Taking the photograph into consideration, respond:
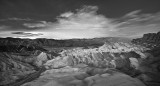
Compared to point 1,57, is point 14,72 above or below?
below

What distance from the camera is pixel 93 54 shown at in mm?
132875

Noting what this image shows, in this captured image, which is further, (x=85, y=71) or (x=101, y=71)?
(x=85, y=71)

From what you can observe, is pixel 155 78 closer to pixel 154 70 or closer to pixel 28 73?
pixel 154 70

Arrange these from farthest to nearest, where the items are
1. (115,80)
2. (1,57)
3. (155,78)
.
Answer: (1,57) → (155,78) → (115,80)

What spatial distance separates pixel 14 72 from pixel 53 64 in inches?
1285

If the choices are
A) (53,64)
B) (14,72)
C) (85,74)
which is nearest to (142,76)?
(85,74)

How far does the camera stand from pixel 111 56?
126812 mm

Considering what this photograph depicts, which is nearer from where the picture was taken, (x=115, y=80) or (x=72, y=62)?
(x=115, y=80)

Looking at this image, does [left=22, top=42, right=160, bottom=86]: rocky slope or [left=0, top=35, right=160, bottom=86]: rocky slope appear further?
[left=0, top=35, right=160, bottom=86]: rocky slope

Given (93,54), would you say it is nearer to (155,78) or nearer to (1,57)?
(155,78)

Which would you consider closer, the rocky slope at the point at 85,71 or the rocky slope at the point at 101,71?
the rocky slope at the point at 101,71

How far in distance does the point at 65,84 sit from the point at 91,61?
61.6m

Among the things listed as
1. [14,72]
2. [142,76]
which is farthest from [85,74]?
[14,72]

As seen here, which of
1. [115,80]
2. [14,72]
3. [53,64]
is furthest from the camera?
[53,64]
